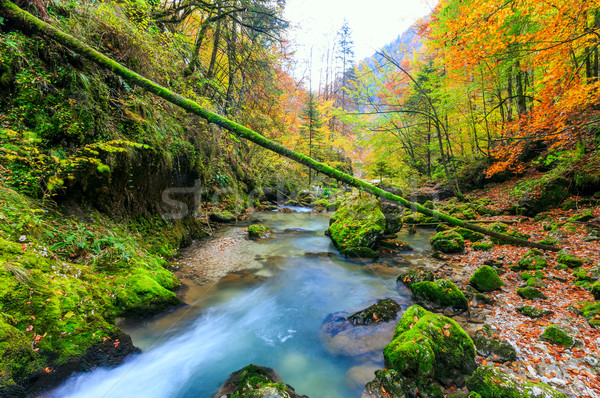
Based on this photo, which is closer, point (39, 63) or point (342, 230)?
point (39, 63)

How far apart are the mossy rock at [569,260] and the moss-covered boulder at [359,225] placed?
387 cm

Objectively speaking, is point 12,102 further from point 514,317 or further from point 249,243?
point 514,317

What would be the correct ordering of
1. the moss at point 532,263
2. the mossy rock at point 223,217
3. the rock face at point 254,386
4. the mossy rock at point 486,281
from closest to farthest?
the rock face at point 254,386
the mossy rock at point 486,281
the moss at point 532,263
the mossy rock at point 223,217

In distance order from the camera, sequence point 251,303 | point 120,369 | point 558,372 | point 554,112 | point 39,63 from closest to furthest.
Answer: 1. point 558,372
2. point 120,369
3. point 39,63
4. point 251,303
5. point 554,112

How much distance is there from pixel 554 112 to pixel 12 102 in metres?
11.5

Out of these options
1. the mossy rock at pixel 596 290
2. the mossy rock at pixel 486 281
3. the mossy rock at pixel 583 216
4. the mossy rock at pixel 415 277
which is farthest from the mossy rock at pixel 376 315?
the mossy rock at pixel 583 216

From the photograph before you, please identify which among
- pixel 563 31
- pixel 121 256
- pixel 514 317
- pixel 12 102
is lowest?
pixel 514 317

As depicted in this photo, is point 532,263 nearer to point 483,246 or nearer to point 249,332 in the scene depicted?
point 483,246

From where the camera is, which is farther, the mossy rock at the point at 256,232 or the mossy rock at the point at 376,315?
the mossy rock at the point at 256,232

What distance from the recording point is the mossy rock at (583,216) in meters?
6.11

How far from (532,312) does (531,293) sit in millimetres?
650

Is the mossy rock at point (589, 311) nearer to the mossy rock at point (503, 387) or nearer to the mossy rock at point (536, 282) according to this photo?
the mossy rock at point (536, 282)

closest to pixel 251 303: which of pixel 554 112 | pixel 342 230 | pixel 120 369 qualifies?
pixel 120 369

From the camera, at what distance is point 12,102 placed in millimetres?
3406
